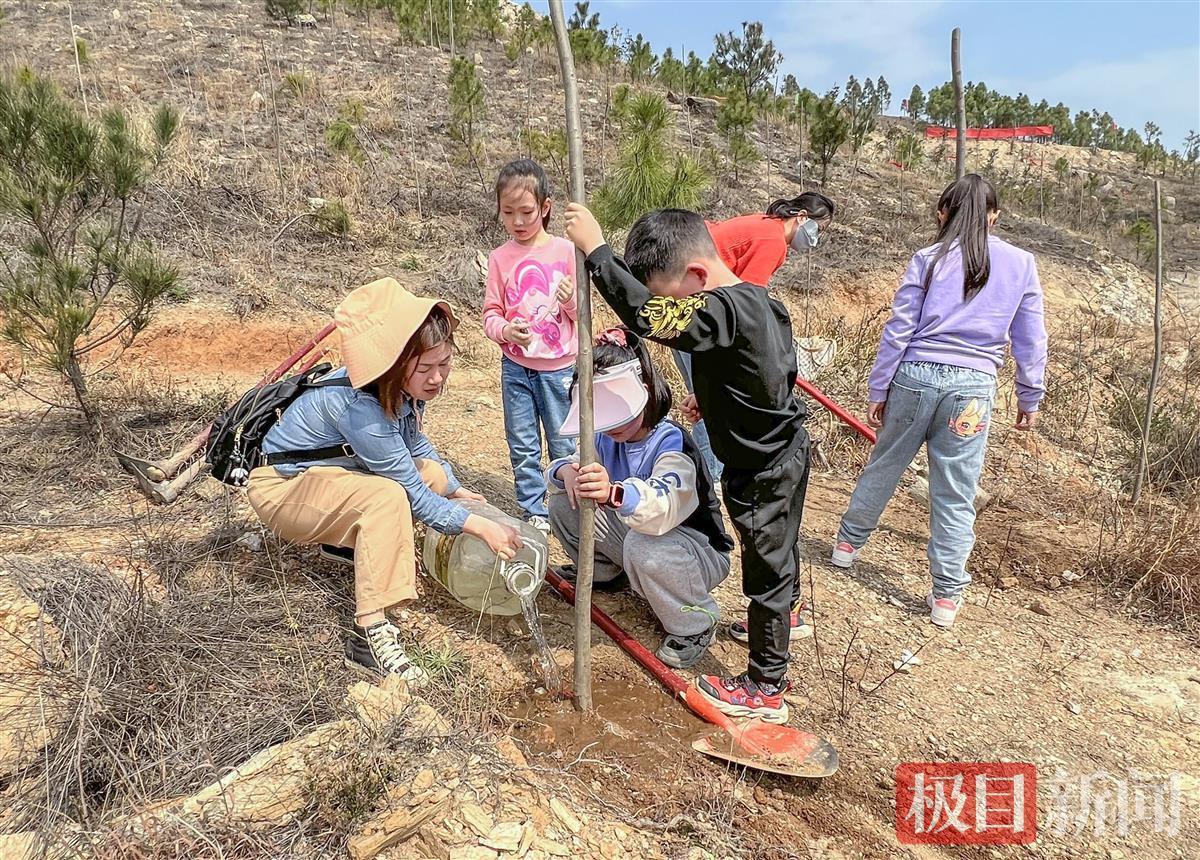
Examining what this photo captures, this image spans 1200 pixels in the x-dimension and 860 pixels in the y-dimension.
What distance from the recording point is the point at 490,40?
15.8 meters

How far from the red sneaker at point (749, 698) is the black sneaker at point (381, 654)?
0.83 meters

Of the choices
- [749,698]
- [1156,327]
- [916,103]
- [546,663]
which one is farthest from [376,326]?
[916,103]

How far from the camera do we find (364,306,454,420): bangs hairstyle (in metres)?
1.92

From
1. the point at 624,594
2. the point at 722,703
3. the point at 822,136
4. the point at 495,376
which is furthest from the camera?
the point at 822,136

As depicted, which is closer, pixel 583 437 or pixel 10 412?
pixel 583 437

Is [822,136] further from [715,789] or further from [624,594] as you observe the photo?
[715,789]

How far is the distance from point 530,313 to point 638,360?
83 cm

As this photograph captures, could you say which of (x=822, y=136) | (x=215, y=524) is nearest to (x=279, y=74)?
(x=822, y=136)

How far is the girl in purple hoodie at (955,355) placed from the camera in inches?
95.1

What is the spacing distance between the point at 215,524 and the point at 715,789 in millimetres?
2034

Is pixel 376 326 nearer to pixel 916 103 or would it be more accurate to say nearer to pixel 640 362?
pixel 640 362

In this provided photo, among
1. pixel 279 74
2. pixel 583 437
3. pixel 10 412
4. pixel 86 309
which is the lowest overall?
pixel 10 412

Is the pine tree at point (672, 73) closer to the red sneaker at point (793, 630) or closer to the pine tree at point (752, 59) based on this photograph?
the pine tree at point (752, 59)

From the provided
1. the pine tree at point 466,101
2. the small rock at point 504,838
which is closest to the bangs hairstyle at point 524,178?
the small rock at point 504,838
